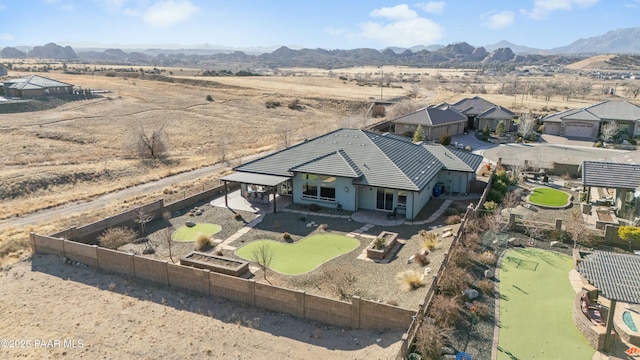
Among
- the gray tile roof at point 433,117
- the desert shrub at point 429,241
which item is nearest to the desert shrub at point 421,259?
the desert shrub at point 429,241

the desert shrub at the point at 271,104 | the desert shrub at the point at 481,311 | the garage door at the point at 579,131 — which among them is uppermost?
the desert shrub at the point at 271,104

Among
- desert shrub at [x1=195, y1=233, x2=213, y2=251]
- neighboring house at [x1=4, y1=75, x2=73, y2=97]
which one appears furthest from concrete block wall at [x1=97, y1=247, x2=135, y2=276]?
neighboring house at [x1=4, y1=75, x2=73, y2=97]

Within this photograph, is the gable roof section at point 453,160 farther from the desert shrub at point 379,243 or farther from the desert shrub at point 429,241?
the desert shrub at point 379,243

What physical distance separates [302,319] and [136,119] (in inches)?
2510

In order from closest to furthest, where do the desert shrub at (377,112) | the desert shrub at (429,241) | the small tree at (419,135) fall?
the desert shrub at (429,241)
the small tree at (419,135)
the desert shrub at (377,112)

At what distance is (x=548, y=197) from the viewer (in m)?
35.1

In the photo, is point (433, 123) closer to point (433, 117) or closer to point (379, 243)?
point (433, 117)

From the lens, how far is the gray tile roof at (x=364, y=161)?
103ft

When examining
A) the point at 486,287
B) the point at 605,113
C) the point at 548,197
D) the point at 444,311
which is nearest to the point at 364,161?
the point at 548,197

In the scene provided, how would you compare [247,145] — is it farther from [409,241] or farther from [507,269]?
[507,269]

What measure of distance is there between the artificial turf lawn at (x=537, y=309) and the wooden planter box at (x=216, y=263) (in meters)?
12.1

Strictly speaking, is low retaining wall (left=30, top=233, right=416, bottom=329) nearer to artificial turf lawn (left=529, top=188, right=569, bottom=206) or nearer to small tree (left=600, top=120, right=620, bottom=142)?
artificial turf lawn (left=529, top=188, right=569, bottom=206)

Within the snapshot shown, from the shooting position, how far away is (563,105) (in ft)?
304

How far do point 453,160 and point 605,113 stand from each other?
37.0 meters
